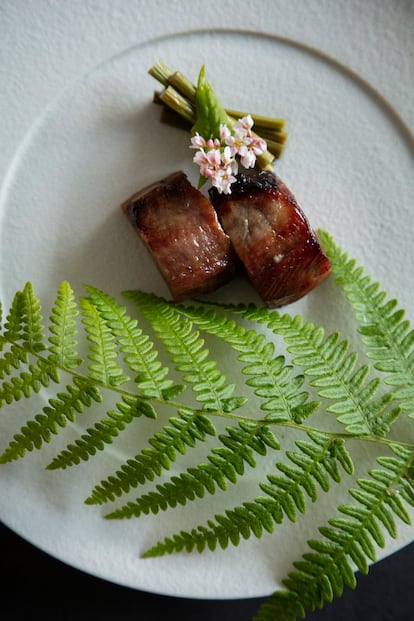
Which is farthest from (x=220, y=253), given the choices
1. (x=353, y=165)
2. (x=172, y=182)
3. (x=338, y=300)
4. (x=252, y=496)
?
(x=252, y=496)

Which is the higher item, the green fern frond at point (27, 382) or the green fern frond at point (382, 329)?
the green fern frond at point (382, 329)

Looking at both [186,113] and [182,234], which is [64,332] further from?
[186,113]

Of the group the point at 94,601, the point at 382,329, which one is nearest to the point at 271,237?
the point at 382,329

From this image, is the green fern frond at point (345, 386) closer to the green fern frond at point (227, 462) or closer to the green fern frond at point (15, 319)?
the green fern frond at point (227, 462)

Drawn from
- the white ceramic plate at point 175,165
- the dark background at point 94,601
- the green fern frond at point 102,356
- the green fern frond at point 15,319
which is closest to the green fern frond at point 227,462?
the white ceramic plate at point 175,165

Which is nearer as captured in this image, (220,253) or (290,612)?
(290,612)

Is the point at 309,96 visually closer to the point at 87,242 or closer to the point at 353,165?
the point at 353,165
